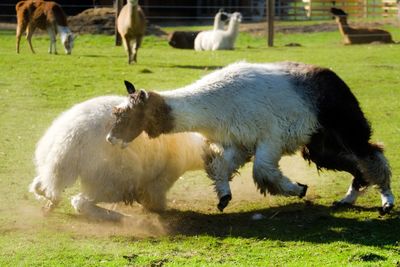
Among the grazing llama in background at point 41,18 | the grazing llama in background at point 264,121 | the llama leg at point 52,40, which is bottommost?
the llama leg at point 52,40

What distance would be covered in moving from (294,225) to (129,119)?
5.74 feet

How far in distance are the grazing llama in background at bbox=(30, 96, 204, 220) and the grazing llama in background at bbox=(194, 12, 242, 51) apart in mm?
17302

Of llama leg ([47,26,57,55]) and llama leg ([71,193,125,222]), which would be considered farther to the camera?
llama leg ([47,26,57,55])

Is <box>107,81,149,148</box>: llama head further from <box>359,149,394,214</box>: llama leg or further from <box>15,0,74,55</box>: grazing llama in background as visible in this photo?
<box>15,0,74,55</box>: grazing llama in background

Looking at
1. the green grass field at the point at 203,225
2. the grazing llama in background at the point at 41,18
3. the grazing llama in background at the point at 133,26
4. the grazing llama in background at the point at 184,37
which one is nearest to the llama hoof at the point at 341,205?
the green grass field at the point at 203,225

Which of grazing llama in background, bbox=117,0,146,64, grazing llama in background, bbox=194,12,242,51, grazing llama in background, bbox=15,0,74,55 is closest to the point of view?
grazing llama in background, bbox=117,0,146,64

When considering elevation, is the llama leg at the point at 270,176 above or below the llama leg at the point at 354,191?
above

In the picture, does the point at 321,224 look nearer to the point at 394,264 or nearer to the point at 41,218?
the point at 394,264

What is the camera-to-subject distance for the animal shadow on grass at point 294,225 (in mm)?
7199

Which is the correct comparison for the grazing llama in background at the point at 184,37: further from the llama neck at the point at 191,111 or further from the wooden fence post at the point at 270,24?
the llama neck at the point at 191,111

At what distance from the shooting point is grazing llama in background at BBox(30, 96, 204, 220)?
25.5 ft

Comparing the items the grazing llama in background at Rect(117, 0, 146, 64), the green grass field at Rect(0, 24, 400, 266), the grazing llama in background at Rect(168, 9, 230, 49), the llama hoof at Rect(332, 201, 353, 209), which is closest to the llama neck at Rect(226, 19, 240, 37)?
the grazing llama in background at Rect(168, 9, 230, 49)

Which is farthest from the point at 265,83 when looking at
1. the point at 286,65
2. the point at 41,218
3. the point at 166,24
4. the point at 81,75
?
the point at 166,24

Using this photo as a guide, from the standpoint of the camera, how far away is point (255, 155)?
25.6ft
